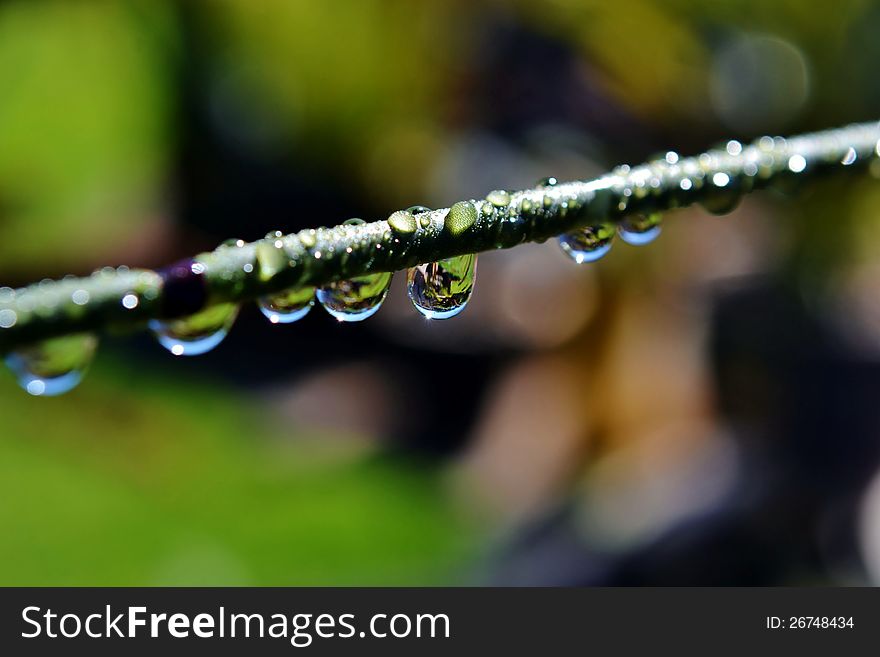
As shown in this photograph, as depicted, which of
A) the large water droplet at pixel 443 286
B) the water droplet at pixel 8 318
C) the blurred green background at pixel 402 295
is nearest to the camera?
the water droplet at pixel 8 318

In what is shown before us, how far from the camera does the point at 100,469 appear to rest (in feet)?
2.99

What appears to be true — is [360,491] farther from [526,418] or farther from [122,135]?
[122,135]

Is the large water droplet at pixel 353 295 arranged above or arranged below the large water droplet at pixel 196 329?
above

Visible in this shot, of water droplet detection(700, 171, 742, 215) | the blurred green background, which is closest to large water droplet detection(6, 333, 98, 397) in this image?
water droplet detection(700, 171, 742, 215)

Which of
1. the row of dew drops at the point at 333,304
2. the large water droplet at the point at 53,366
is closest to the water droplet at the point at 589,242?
the row of dew drops at the point at 333,304

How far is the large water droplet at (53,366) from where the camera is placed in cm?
12

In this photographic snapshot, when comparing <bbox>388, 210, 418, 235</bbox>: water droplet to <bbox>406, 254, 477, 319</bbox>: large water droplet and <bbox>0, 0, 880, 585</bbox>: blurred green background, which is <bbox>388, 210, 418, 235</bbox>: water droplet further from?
<bbox>0, 0, 880, 585</bbox>: blurred green background

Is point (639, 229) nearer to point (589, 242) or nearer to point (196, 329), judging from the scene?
point (589, 242)

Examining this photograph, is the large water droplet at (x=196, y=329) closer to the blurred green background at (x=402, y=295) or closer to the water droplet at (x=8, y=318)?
the water droplet at (x=8, y=318)

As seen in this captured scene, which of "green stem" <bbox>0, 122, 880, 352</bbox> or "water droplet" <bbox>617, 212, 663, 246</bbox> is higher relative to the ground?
"water droplet" <bbox>617, 212, 663, 246</bbox>

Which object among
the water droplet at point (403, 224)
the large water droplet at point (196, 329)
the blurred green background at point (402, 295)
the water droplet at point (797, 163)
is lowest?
the large water droplet at point (196, 329)

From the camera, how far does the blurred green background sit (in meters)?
0.89

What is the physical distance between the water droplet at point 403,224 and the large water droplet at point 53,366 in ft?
0.14
